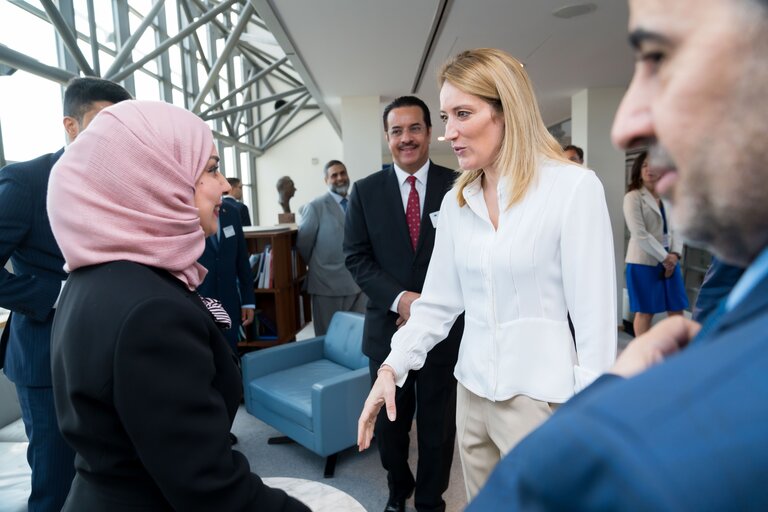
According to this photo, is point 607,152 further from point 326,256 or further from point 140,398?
point 140,398

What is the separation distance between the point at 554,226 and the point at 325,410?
6.29 ft

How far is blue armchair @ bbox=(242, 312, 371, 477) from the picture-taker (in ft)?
9.02

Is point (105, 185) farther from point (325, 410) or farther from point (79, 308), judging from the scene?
point (325, 410)

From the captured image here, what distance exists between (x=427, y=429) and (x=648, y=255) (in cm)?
313

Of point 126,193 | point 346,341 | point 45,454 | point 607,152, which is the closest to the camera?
point 126,193

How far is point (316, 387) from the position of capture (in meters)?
2.71

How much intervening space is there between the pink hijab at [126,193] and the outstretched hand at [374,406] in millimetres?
500

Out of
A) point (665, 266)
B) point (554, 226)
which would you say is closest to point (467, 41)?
point (665, 266)

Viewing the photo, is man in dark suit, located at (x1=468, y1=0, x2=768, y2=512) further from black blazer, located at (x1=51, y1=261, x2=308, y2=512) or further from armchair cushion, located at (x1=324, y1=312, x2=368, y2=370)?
armchair cushion, located at (x1=324, y1=312, x2=368, y2=370)

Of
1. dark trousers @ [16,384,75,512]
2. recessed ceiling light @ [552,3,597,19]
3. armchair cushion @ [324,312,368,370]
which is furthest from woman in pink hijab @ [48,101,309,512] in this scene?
recessed ceiling light @ [552,3,597,19]

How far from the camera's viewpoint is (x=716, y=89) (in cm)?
36

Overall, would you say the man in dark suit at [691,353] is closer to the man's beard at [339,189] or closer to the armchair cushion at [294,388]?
the armchair cushion at [294,388]

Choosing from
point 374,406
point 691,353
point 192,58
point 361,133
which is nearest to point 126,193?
point 374,406

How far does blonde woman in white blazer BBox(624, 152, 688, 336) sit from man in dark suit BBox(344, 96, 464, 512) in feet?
8.96
